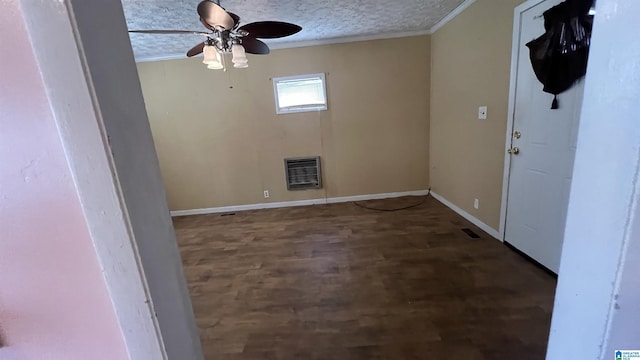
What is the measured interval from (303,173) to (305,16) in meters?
2.17

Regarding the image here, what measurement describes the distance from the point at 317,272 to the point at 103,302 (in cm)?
196

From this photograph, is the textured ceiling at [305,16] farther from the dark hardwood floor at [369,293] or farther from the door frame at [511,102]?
the dark hardwood floor at [369,293]

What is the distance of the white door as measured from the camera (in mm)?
1919

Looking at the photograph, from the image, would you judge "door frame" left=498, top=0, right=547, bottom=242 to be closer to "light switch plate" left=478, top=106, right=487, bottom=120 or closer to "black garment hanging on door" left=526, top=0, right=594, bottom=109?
"black garment hanging on door" left=526, top=0, right=594, bottom=109

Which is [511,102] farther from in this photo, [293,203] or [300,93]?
[293,203]

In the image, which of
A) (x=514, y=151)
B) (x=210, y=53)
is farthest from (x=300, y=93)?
(x=514, y=151)

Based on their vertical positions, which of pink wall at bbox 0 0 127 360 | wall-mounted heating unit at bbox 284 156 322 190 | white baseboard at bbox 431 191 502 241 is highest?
pink wall at bbox 0 0 127 360

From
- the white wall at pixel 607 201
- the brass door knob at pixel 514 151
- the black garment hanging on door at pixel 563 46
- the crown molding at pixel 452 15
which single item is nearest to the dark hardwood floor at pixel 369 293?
the brass door knob at pixel 514 151

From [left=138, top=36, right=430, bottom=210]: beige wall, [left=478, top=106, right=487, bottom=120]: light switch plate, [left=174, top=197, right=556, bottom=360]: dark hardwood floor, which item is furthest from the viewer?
[left=138, top=36, right=430, bottom=210]: beige wall

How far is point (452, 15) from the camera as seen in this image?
312cm

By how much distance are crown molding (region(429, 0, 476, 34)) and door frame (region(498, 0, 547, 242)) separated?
2.46 ft

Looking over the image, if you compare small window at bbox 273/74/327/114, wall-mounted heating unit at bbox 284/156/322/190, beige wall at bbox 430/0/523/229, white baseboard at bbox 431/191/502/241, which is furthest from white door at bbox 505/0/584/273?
wall-mounted heating unit at bbox 284/156/322/190

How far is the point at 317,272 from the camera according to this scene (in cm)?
236

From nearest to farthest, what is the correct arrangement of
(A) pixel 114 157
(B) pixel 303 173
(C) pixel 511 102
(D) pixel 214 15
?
(A) pixel 114 157, (D) pixel 214 15, (C) pixel 511 102, (B) pixel 303 173
